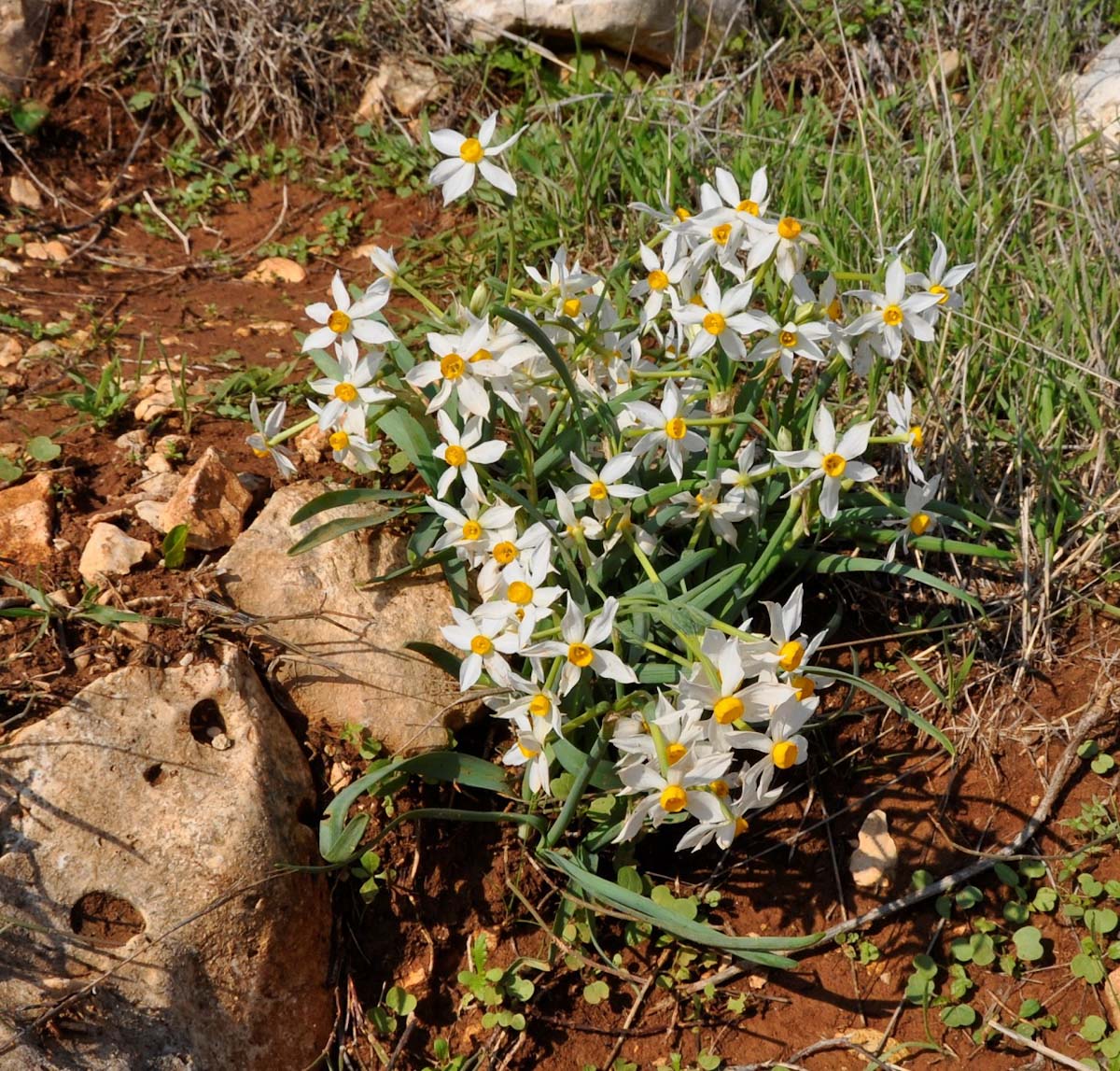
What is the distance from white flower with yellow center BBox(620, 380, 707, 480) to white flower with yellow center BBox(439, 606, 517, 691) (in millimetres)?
363

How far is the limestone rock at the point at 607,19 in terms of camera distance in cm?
376

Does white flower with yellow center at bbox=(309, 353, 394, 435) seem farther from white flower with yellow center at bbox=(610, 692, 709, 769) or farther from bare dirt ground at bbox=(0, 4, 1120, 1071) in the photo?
white flower with yellow center at bbox=(610, 692, 709, 769)

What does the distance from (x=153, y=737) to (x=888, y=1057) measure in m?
1.39

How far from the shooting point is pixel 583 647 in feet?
5.81

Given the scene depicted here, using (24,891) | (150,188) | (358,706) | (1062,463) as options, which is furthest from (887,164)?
(24,891)

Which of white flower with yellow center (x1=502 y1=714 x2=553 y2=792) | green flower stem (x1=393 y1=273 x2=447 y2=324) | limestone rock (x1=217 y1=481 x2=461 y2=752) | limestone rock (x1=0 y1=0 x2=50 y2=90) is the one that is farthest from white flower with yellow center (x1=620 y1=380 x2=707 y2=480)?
limestone rock (x1=0 y1=0 x2=50 y2=90)

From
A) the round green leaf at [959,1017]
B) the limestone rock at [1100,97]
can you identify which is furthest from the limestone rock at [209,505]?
the limestone rock at [1100,97]

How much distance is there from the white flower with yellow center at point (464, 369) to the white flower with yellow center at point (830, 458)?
482 millimetres

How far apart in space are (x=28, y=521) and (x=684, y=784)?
1.36 metres

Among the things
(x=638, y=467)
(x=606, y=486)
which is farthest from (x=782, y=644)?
(x=638, y=467)

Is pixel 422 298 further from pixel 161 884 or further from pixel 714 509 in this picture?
pixel 161 884

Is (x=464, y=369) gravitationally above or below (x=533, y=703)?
above

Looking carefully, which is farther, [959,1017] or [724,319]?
[959,1017]

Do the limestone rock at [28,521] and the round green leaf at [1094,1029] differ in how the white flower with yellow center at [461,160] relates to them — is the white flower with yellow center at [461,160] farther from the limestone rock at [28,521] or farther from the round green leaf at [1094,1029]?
the round green leaf at [1094,1029]
